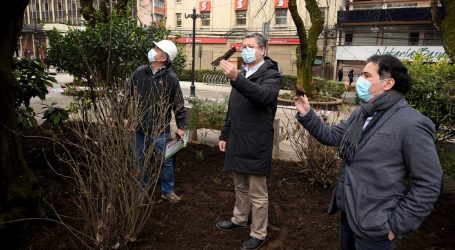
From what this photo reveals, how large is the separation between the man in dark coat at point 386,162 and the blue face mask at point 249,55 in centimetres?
102

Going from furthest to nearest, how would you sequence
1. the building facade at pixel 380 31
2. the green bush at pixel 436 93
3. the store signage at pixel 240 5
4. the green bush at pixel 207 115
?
the store signage at pixel 240 5
the building facade at pixel 380 31
the green bush at pixel 207 115
the green bush at pixel 436 93

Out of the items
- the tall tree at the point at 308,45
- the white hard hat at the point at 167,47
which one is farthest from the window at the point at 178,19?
the white hard hat at the point at 167,47

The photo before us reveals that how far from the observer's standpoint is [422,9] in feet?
86.2

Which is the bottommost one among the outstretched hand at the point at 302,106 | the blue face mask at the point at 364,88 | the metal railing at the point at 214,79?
the metal railing at the point at 214,79

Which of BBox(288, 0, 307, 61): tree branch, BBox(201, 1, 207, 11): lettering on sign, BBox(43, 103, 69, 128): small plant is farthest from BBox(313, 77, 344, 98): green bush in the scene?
BBox(201, 1, 207, 11): lettering on sign

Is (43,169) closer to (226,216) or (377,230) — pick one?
(226,216)

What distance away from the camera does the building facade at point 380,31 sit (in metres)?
27.1

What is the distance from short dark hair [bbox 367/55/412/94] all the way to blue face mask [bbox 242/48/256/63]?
1.16 meters

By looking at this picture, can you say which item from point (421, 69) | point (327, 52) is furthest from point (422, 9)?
point (421, 69)

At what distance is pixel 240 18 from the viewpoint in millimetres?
33844

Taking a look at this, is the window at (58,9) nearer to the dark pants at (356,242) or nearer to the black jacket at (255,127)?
the black jacket at (255,127)

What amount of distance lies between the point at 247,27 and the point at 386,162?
32820 mm

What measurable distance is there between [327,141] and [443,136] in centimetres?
220

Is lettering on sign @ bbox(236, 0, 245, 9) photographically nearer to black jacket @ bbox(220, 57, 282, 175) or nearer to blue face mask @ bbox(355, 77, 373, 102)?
black jacket @ bbox(220, 57, 282, 175)
